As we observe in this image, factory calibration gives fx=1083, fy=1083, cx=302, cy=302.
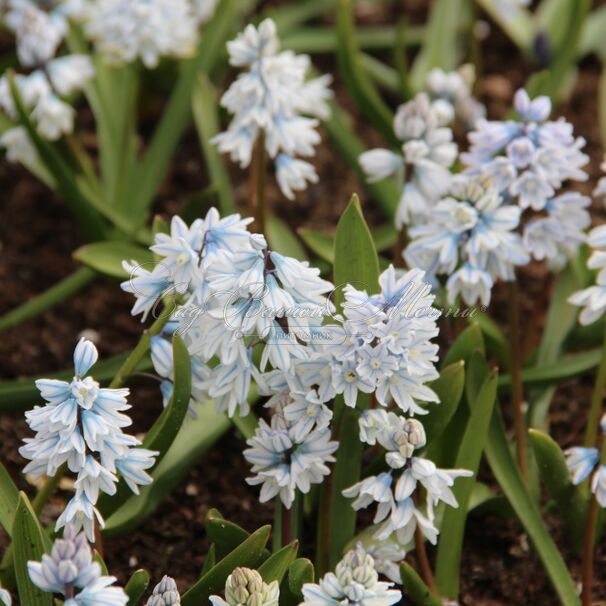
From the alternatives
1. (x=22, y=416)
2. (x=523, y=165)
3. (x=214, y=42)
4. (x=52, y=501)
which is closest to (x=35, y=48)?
(x=214, y=42)

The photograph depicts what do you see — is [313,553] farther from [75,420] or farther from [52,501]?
[75,420]

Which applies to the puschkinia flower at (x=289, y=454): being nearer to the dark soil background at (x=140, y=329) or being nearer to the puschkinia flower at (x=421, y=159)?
the dark soil background at (x=140, y=329)

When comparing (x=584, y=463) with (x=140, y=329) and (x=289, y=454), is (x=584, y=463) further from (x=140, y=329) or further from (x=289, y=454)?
(x=140, y=329)

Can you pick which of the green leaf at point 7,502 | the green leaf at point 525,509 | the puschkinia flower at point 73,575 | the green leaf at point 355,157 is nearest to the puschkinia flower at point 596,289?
the green leaf at point 525,509

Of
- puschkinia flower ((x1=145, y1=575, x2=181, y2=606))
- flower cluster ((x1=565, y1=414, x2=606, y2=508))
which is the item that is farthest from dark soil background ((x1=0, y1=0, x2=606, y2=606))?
puschkinia flower ((x1=145, y1=575, x2=181, y2=606))

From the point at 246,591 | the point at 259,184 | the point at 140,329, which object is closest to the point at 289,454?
the point at 246,591

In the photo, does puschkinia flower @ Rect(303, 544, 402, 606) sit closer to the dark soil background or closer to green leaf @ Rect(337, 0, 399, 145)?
the dark soil background
